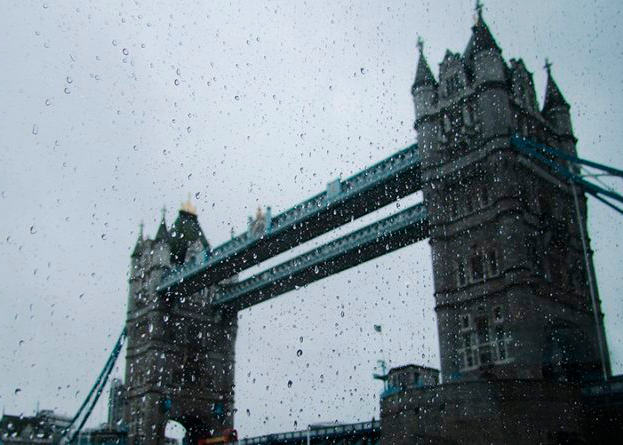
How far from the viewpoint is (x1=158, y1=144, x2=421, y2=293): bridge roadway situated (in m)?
32.7

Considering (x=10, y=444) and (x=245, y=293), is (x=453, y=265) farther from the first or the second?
(x=10, y=444)

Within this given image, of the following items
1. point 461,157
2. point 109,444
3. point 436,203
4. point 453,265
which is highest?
point 461,157

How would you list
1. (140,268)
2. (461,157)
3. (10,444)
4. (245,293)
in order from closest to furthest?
(461,157) < (245,293) < (140,268) < (10,444)

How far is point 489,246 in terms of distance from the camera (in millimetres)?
27094

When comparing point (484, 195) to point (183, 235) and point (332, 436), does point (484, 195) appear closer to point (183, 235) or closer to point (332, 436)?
point (332, 436)

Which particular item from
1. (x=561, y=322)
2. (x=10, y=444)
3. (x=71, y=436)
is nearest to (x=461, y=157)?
(x=561, y=322)

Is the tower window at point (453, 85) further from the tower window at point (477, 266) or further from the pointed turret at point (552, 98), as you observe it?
the tower window at point (477, 266)

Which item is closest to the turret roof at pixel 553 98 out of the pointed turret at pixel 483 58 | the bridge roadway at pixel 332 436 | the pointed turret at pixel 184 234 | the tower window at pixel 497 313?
the pointed turret at pixel 483 58

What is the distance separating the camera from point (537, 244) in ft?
90.0

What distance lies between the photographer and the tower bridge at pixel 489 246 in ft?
74.6

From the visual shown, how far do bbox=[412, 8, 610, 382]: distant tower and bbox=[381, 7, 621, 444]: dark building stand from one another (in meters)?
0.05

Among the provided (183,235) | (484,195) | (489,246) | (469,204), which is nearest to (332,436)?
(489,246)

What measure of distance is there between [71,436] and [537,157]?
4799 cm

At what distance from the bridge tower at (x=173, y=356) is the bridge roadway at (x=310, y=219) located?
1604 mm
